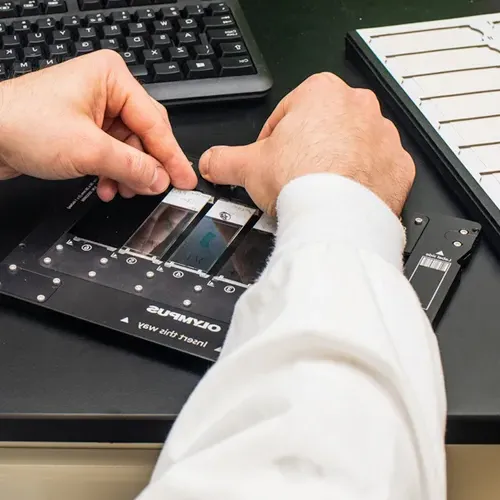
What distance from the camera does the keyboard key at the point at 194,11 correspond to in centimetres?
75

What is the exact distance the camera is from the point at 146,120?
606 mm

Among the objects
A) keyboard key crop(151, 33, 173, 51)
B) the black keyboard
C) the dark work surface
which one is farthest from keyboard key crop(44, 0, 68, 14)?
the dark work surface

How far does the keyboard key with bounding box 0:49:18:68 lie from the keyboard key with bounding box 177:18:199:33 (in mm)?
150

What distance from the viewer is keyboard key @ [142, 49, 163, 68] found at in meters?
0.70

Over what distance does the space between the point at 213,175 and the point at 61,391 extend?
0.20 meters

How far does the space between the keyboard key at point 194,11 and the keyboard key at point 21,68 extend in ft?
0.52

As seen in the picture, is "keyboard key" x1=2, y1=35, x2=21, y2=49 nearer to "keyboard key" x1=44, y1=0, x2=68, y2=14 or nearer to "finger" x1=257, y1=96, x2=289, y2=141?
"keyboard key" x1=44, y1=0, x2=68, y2=14

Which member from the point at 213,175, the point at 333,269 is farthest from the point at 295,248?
the point at 213,175

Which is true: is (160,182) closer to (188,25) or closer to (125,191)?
(125,191)

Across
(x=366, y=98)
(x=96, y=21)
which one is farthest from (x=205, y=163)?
(x=96, y=21)

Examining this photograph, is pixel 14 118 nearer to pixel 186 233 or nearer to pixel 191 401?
pixel 186 233

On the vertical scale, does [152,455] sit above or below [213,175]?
below

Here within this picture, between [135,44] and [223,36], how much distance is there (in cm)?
8

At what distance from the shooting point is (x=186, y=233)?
1.81 ft
